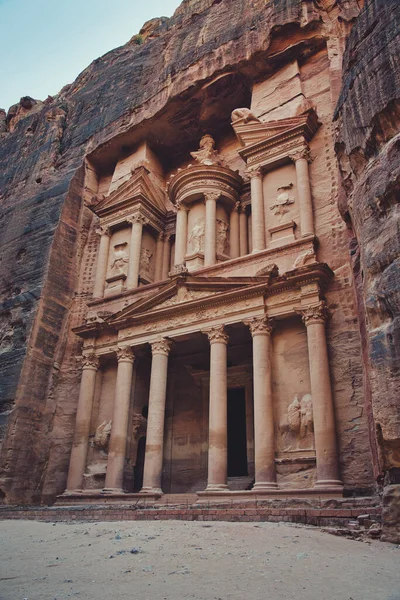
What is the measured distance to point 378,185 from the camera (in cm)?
852

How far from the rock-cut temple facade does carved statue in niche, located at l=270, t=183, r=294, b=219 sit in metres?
0.08

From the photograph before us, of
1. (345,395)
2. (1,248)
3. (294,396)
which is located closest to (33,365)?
(1,248)

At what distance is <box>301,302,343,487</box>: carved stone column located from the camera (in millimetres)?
11995

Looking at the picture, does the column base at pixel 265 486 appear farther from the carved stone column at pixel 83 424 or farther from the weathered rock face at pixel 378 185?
the carved stone column at pixel 83 424

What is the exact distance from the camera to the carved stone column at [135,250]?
19844 mm

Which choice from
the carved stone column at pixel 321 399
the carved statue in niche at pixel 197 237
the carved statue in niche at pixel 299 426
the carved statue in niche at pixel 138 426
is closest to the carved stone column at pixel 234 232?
the carved statue in niche at pixel 197 237

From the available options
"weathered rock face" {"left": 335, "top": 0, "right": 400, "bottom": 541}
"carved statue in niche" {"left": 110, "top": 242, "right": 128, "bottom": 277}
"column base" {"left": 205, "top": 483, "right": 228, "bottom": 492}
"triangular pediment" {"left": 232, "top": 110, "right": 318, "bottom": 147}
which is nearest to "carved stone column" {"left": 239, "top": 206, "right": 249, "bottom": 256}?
"triangular pediment" {"left": 232, "top": 110, "right": 318, "bottom": 147}

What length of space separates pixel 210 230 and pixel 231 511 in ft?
35.5

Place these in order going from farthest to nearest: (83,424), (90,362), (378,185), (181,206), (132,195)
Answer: (132,195) < (181,206) < (90,362) < (83,424) < (378,185)

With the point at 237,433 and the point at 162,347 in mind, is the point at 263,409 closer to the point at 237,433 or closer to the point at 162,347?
the point at 237,433

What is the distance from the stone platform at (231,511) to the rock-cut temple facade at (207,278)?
58cm

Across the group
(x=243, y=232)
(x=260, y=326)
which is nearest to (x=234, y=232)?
(x=243, y=232)

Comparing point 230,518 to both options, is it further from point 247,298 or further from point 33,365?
point 33,365

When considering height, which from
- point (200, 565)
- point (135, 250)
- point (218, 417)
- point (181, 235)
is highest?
point (181, 235)
